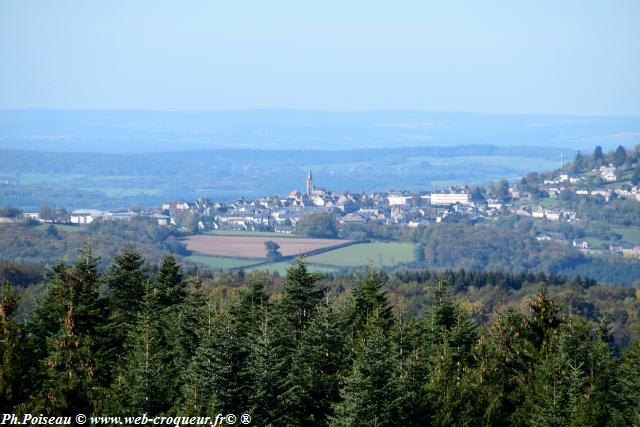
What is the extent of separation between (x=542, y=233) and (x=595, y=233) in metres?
10.2

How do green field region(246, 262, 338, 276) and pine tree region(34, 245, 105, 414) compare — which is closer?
pine tree region(34, 245, 105, 414)

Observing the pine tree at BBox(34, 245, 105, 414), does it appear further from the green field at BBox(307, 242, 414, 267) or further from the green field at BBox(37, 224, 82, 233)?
the green field at BBox(37, 224, 82, 233)

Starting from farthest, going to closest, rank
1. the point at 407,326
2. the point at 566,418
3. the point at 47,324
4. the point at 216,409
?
the point at 407,326
the point at 47,324
the point at 566,418
the point at 216,409

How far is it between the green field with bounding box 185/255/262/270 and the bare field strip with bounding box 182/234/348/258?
1935 mm

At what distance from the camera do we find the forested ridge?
23.4m

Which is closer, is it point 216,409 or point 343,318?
point 216,409

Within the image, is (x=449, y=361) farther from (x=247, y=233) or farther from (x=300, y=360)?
(x=247, y=233)

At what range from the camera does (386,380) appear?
79.4 ft

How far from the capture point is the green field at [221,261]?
11925cm

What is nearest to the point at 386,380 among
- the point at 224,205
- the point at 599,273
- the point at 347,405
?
the point at 347,405

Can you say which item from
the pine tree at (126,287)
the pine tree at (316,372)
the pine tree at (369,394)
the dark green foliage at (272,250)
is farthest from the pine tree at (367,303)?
the dark green foliage at (272,250)

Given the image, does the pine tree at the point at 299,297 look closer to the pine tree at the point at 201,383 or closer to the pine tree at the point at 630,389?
the pine tree at the point at 201,383

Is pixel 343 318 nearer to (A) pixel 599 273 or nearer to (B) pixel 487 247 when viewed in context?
(A) pixel 599 273

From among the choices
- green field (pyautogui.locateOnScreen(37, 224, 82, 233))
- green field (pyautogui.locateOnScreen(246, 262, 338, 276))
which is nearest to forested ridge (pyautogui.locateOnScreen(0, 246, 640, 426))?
green field (pyautogui.locateOnScreen(246, 262, 338, 276))
